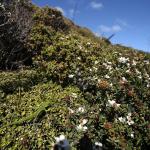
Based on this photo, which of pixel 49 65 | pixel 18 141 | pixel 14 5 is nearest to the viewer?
pixel 18 141

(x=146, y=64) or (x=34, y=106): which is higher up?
(x=146, y=64)

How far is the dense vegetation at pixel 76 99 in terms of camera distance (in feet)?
21.7

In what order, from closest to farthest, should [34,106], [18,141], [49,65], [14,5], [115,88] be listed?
[18,141] → [34,106] → [115,88] → [49,65] → [14,5]

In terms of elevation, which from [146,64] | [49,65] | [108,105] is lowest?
[108,105]

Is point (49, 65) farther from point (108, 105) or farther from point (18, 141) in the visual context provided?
point (18, 141)

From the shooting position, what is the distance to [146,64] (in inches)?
422

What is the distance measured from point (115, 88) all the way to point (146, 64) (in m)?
2.91

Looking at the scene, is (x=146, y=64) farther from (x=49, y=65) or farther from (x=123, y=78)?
(x=49, y=65)

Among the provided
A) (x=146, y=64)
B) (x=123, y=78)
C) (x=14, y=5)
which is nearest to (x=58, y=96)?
(x=123, y=78)

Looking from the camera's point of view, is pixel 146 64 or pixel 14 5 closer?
pixel 146 64

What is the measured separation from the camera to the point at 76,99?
7.46 metres

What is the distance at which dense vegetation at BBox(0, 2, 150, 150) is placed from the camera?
6.61 metres

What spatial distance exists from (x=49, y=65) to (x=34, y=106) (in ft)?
5.81

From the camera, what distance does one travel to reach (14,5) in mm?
11531
